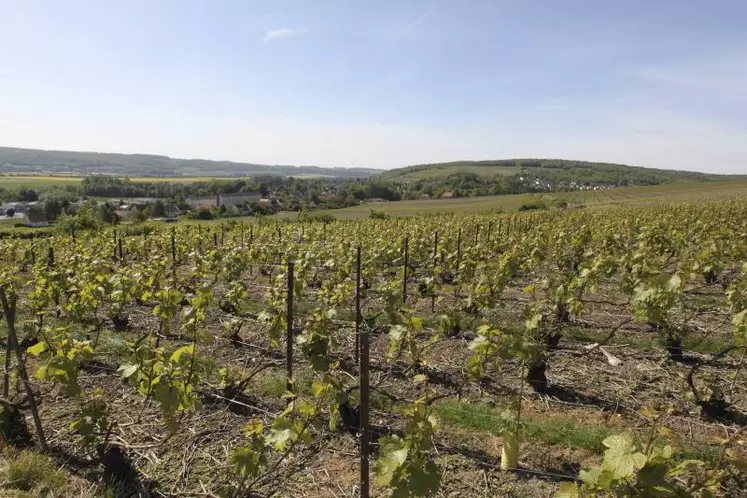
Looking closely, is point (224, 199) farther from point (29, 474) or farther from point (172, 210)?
point (29, 474)

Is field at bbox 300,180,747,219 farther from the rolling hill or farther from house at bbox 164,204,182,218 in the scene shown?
the rolling hill

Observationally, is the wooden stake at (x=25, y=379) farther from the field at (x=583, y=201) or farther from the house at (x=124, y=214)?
the house at (x=124, y=214)

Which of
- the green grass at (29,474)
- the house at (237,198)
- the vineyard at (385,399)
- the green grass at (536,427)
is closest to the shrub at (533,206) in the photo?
the vineyard at (385,399)

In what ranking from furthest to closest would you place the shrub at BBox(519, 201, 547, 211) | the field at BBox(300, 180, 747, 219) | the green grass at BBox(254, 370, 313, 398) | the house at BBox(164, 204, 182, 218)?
the house at BBox(164, 204, 182, 218)
the shrub at BBox(519, 201, 547, 211)
the field at BBox(300, 180, 747, 219)
the green grass at BBox(254, 370, 313, 398)

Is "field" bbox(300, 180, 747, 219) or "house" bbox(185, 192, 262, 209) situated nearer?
"field" bbox(300, 180, 747, 219)

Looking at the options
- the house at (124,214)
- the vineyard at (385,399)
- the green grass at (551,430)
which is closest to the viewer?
the vineyard at (385,399)

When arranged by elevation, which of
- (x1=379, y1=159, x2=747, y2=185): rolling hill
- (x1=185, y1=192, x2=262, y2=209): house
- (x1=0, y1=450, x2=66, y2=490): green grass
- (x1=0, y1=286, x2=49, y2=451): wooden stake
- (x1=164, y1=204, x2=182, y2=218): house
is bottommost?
(x1=164, y1=204, x2=182, y2=218): house

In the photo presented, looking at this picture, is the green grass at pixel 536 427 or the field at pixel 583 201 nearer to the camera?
the green grass at pixel 536 427

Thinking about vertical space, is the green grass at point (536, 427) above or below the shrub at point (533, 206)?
below

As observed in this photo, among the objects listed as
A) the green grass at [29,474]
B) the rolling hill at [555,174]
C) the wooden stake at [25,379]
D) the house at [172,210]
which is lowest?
the house at [172,210]

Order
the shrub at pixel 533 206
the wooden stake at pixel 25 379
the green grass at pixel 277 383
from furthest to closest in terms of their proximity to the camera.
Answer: the shrub at pixel 533 206 < the green grass at pixel 277 383 < the wooden stake at pixel 25 379

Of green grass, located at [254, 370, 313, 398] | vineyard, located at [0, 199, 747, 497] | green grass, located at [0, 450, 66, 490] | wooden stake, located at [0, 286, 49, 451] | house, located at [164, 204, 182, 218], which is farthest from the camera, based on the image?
house, located at [164, 204, 182, 218]

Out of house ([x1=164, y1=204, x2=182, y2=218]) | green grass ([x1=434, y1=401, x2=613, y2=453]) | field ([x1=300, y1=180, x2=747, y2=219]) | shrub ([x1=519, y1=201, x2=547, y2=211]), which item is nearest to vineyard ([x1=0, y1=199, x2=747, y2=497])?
green grass ([x1=434, y1=401, x2=613, y2=453])

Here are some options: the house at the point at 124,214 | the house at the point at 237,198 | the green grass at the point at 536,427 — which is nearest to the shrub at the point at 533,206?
the house at the point at 124,214
